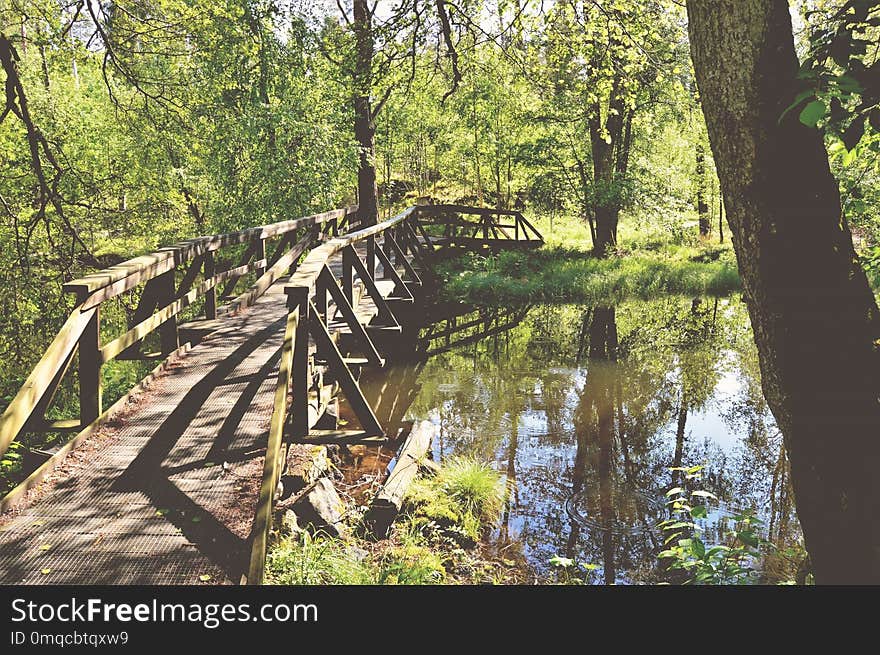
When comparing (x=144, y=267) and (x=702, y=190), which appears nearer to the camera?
(x=144, y=267)

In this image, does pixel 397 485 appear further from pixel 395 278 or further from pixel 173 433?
pixel 395 278

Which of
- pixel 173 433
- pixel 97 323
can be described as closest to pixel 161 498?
pixel 173 433

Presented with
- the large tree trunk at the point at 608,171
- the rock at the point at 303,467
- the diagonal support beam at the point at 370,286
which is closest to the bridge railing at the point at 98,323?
the diagonal support beam at the point at 370,286

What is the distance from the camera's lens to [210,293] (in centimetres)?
772

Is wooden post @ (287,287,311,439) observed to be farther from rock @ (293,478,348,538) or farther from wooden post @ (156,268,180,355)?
wooden post @ (156,268,180,355)

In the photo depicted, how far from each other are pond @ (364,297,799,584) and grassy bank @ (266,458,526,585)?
257 millimetres

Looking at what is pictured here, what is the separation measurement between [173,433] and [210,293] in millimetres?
3148

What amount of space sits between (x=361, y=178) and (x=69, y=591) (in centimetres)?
1528

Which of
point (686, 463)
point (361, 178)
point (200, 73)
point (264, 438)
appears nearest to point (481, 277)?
point (361, 178)

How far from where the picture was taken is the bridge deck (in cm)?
326

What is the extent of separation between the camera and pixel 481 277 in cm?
1703

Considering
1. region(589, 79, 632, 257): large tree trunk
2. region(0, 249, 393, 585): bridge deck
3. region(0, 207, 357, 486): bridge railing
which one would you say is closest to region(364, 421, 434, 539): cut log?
region(0, 249, 393, 585): bridge deck

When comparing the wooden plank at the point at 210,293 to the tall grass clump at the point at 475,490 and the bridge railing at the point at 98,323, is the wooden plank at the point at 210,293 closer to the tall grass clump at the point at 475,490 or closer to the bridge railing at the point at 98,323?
the bridge railing at the point at 98,323

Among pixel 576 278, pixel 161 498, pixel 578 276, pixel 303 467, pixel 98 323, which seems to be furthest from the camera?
pixel 578 276
